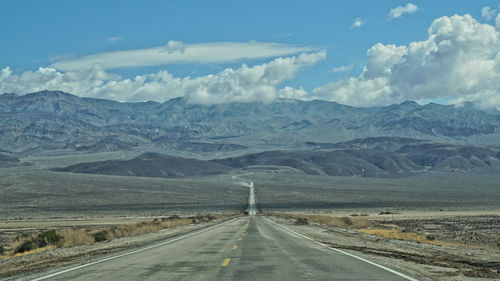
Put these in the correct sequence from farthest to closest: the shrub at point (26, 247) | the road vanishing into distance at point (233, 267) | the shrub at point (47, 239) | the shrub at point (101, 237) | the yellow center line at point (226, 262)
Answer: the shrub at point (101, 237)
the shrub at point (47, 239)
the shrub at point (26, 247)
the yellow center line at point (226, 262)
the road vanishing into distance at point (233, 267)

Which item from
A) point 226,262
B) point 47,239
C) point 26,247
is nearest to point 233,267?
point 226,262

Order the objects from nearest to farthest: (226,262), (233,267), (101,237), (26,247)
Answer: (233,267) < (226,262) < (26,247) < (101,237)

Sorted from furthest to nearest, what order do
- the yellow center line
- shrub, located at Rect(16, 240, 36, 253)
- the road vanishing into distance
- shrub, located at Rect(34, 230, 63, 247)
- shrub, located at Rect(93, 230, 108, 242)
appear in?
shrub, located at Rect(93, 230, 108, 242), shrub, located at Rect(34, 230, 63, 247), shrub, located at Rect(16, 240, 36, 253), the yellow center line, the road vanishing into distance

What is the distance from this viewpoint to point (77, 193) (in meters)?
134

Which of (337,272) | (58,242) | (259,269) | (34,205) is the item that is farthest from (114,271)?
(34,205)

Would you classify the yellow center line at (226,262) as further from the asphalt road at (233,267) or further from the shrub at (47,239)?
the shrub at (47,239)

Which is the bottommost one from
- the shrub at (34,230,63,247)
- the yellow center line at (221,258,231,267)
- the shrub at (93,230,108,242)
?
the shrub at (93,230,108,242)

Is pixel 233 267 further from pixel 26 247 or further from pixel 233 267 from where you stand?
pixel 26 247

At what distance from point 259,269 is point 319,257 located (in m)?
3.47

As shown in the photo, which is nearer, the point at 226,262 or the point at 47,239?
the point at 226,262

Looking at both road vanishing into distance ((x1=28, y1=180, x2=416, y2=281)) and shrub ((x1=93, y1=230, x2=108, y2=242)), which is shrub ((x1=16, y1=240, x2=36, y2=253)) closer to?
shrub ((x1=93, y1=230, x2=108, y2=242))

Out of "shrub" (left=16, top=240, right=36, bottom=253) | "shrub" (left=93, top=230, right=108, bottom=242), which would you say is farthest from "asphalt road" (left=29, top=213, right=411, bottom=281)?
"shrub" (left=93, top=230, right=108, bottom=242)

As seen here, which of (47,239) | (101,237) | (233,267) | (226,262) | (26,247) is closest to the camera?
(233,267)

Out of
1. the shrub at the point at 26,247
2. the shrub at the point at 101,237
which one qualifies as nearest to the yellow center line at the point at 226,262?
the shrub at the point at 26,247
